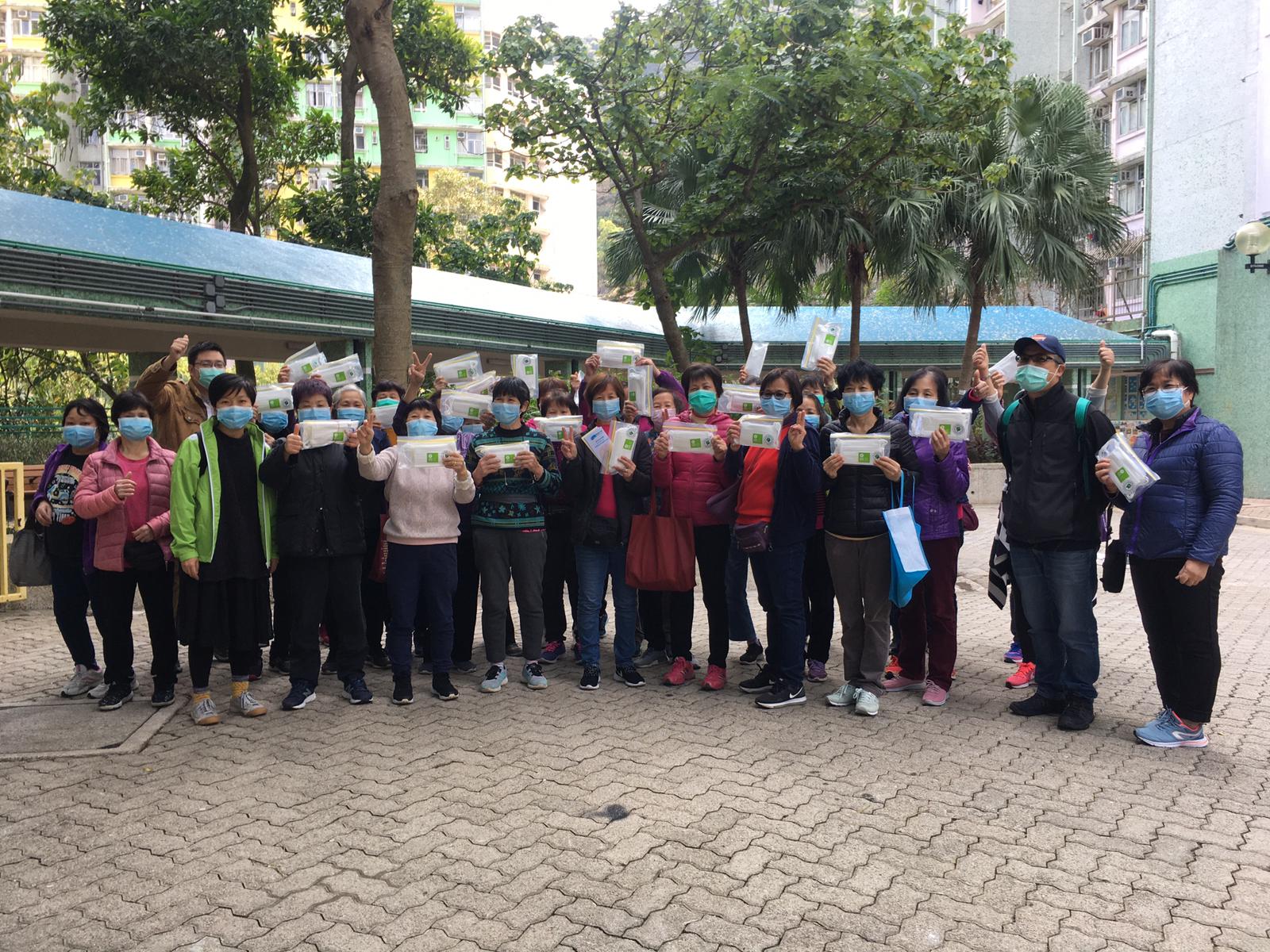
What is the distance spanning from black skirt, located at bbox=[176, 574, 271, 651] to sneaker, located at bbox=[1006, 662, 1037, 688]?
168 inches

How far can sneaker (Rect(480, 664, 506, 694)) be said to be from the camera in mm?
5836

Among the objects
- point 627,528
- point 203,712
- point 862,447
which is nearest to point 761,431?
point 862,447

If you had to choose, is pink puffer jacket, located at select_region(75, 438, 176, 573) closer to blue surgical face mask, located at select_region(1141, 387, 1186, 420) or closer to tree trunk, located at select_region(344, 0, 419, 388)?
tree trunk, located at select_region(344, 0, 419, 388)

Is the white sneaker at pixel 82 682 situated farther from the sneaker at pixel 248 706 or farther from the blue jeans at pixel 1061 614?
the blue jeans at pixel 1061 614

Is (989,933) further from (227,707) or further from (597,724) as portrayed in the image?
(227,707)

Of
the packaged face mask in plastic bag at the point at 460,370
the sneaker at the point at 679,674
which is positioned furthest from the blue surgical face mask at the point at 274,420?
the sneaker at the point at 679,674

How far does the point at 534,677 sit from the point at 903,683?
214cm

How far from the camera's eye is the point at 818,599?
617cm

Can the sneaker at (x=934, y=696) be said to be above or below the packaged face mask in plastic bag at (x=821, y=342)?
below

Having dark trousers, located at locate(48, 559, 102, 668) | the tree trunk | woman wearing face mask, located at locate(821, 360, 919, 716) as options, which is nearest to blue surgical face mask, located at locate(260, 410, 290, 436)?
dark trousers, located at locate(48, 559, 102, 668)

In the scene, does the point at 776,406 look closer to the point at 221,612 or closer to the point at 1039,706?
the point at 1039,706

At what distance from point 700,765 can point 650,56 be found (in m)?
9.77

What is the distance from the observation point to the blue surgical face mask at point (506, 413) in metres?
5.70

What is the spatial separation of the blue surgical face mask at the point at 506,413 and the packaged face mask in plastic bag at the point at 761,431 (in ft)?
4.27
